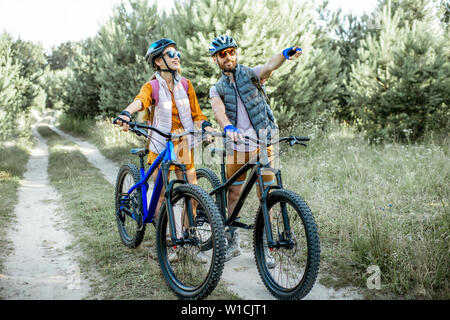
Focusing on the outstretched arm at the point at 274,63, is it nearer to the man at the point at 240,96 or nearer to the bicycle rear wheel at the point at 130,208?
the man at the point at 240,96

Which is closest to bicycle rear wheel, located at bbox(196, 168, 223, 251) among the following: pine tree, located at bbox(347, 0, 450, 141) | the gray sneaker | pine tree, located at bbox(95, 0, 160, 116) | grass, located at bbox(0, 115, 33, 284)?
the gray sneaker

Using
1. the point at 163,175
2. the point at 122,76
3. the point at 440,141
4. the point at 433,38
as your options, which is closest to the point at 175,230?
the point at 163,175

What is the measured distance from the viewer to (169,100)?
3.49 m

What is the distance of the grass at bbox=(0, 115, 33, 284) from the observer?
4.62 m

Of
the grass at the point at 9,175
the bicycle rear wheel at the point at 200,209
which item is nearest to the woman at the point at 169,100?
the bicycle rear wheel at the point at 200,209

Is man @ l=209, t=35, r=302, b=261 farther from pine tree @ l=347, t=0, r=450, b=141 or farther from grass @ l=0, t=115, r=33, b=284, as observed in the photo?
pine tree @ l=347, t=0, r=450, b=141

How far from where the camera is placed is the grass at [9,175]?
4.62 meters

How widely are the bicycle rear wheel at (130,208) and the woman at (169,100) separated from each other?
29cm

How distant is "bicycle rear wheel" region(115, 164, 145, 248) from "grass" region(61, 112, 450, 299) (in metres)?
1.39

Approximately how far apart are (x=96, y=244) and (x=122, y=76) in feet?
35.9

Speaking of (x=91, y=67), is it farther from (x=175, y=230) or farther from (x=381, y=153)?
(x=175, y=230)

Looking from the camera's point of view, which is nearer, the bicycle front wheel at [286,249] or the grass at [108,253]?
the bicycle front wheel at [286,249]
